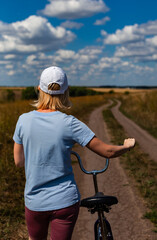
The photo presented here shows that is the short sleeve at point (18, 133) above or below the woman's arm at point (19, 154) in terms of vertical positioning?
above

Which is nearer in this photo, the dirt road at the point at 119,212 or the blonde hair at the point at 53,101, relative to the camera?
the blonde hair at the point at 53,101

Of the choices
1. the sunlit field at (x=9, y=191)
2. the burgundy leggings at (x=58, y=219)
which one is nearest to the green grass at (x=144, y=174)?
the sunlit field at (x=9, y=191)

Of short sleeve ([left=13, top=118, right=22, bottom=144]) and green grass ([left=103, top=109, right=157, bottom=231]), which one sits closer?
short sleeve ([left=13, top=118, right=22, bottom=144])

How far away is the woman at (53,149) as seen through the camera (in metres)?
1.83

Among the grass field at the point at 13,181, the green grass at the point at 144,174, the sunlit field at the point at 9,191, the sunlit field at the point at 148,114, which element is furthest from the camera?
the sunlit field at the point at 148,114

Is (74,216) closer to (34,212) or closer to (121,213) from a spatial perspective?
(34,212)

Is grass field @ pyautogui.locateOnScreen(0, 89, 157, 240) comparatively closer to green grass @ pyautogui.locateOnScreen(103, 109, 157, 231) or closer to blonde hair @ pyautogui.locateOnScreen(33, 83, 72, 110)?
green grass @ pyautogui.locateOnScreen(103, 109, 157, 231)

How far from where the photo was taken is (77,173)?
6.82m

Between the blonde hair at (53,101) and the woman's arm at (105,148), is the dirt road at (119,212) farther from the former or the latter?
the blonde hair at (53,101)

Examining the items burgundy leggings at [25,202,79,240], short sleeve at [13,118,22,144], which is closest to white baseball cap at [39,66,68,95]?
short sleeve at [13,118,22,144]

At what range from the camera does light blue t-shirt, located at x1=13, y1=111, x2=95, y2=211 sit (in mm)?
1821

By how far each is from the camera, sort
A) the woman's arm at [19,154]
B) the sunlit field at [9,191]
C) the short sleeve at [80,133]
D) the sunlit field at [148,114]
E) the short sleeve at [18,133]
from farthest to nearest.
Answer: the sunlit field at [148,114]
the sunlit field at [9,191]
the woman's arm at [19,154]
the short sleeve at [18,133]
the short sleeve at [80,133]

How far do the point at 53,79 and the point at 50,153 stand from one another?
1.58ft

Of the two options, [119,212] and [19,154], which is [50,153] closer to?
[19,154]
